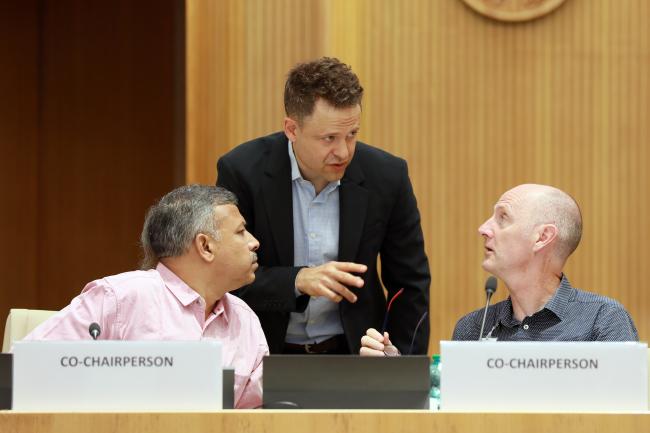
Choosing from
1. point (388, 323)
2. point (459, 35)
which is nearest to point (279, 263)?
point (388, 323)

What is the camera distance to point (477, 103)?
159 inches

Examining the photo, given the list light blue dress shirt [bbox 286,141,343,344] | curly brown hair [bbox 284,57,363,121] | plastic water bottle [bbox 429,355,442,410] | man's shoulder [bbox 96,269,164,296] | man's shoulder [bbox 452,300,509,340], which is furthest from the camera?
light blue dress shirt [bbox 286,141,343,344]

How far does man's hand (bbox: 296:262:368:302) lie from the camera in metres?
2.79

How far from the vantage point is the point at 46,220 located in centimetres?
532

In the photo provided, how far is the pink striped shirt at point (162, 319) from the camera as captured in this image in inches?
102

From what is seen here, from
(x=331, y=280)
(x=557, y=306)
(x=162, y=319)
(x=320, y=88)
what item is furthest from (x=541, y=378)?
(x=320, y=88)

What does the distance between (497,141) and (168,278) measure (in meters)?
1.63

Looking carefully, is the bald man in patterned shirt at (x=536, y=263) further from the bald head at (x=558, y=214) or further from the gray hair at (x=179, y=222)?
the gray hair at (x=179, y=222)

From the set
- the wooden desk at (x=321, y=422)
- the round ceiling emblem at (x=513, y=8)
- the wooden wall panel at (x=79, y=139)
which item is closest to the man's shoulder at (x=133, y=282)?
the wooden desk at (x=321, y=422)

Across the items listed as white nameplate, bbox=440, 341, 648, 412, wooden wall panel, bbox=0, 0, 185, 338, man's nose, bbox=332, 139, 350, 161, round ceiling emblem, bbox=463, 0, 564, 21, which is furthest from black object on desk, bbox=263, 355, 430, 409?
wooden wall panel, bbox=0, 0, 185, 338

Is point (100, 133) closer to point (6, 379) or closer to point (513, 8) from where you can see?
point (513, 8)

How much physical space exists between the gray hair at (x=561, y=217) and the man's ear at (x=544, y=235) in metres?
0.01

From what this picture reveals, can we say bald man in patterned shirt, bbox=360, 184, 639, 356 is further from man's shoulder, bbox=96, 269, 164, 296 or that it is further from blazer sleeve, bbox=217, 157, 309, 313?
man's shoulder, bbox=96, 269, 164, 296

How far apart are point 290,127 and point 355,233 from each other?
32 centimetres
